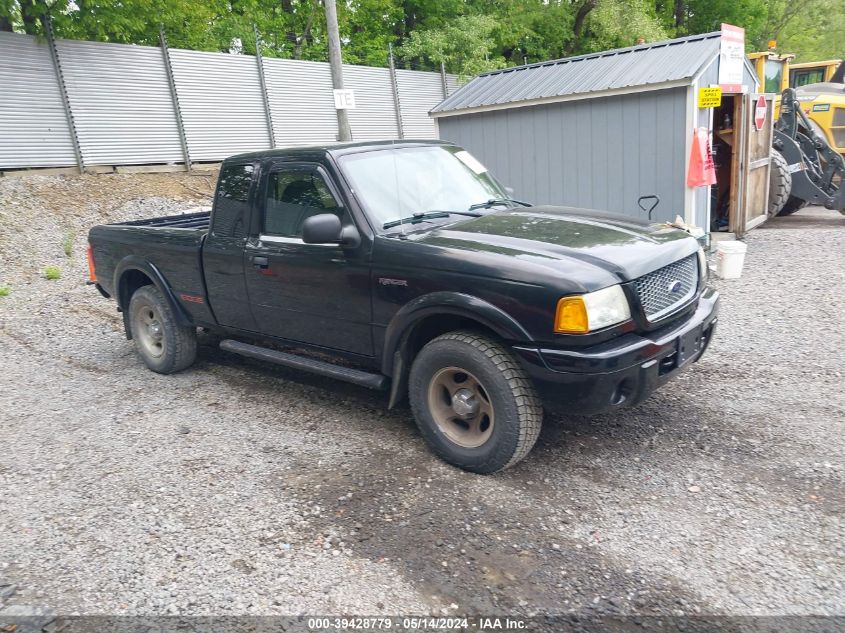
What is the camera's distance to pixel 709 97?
28.5ft

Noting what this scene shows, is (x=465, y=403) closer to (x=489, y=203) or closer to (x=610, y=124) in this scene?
(x=489, y=203)

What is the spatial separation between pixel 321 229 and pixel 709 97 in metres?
6.80

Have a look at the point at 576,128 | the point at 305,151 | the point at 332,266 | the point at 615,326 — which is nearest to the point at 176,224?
the point at 305,151

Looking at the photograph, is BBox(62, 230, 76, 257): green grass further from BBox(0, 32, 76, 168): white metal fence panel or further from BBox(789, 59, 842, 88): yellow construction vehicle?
BBox(789, 59, 842, 88): yellow construction vehicle

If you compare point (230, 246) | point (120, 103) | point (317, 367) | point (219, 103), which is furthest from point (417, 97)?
point (317, 367)

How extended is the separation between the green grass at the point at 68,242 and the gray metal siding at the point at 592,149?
254 inches

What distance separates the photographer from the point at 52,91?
11.8 metres

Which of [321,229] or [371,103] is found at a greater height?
[371,103]

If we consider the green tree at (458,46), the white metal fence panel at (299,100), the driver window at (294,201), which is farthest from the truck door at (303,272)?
the green tree at (458,46)

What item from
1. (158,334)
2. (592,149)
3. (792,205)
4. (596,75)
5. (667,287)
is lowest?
(792,205)

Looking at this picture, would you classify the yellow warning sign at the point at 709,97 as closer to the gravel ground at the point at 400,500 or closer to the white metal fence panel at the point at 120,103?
the gravel ground at the point at 400,500

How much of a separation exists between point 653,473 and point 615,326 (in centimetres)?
101

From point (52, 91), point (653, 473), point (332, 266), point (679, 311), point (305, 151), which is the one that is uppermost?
point (52, 91)

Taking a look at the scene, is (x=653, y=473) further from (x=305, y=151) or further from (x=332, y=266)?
(x=305, y=151)
